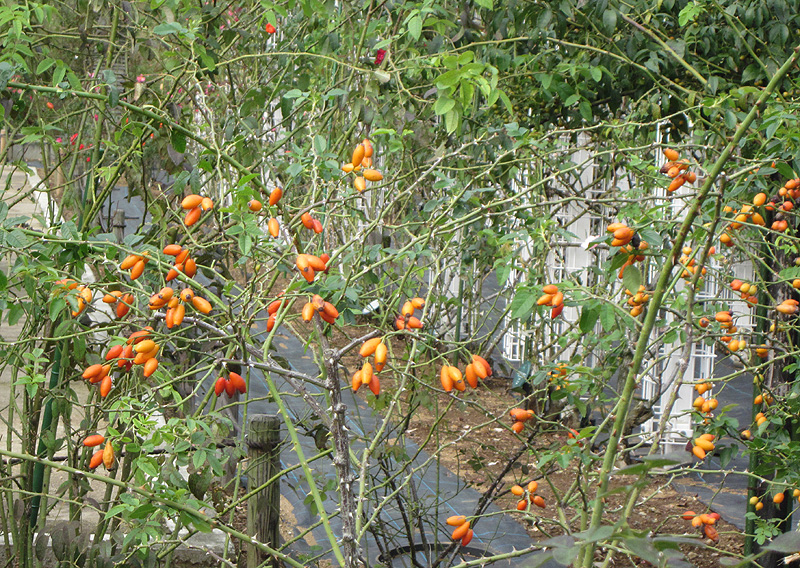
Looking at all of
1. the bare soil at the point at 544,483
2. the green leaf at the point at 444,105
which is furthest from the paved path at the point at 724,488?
the green leaf at the point at 444,105

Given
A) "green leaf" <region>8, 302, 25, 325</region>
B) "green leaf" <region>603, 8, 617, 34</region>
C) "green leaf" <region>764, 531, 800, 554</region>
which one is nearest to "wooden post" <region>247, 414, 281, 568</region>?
"green leaf" <region>8, 302, 25, 325</region>

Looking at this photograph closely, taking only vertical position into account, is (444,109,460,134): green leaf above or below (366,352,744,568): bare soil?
above

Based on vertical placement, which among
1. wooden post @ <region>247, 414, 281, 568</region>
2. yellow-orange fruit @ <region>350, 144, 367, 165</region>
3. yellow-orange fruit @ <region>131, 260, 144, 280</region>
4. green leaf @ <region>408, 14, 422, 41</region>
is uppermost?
green leaf @ <region>408, 14, 422, 41</region>

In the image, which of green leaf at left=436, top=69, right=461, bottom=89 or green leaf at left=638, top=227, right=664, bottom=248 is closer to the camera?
green leaf at left=638, top=227, right=664, bottom=248

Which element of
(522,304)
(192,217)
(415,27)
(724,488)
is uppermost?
(415,27)

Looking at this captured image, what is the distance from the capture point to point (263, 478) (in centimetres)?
253

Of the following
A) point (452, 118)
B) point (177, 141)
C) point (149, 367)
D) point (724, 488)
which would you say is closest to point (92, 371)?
point (149, 367)

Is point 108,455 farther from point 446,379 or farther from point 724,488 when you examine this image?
point 724,488

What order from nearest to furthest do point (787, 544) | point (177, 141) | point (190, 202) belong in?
1. point (787, 544)
2. point (190, 202)
3. point (177, 141)

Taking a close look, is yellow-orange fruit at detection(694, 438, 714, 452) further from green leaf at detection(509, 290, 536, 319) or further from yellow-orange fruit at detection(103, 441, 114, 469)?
yellow-orange fruit at detection(103, 441, 114, 469)

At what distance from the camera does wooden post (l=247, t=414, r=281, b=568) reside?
2.50 meters

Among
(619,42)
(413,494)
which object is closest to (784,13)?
(619,42)

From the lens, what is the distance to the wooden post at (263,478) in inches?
98.6

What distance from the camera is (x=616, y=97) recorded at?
329cm
